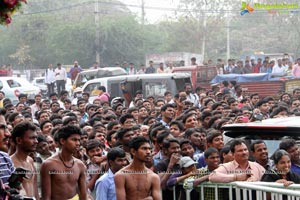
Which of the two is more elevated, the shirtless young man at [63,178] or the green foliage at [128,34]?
the green foliage at [128,34]

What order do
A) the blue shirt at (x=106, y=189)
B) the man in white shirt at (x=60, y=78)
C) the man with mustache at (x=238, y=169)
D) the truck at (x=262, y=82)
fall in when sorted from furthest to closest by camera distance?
the man in white shirt at (x=60, y=78)
the truck at (x=262, y=82)
the man with mustache at (x=238, y=169)
the blue shirt at (x=106, y=189)

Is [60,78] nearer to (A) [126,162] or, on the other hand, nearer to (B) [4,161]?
(A) [126,162]

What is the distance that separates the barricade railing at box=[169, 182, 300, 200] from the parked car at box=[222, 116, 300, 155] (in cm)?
106

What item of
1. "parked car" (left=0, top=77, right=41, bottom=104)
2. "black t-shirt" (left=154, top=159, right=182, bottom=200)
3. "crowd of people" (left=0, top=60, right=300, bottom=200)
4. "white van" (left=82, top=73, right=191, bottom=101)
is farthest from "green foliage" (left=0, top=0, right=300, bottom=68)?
"black t-shirt" (left=154, top=159, right=182, bottom=200)

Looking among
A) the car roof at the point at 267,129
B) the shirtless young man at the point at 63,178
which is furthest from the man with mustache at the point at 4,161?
the car roof at the point at 267,129

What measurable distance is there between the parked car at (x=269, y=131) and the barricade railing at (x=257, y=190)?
1059 mm

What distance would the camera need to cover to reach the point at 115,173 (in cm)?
867

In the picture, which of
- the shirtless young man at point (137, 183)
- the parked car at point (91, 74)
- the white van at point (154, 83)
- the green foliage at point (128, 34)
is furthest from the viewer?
the green foliage at point (128, 34)

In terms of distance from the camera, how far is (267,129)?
32.0 feet

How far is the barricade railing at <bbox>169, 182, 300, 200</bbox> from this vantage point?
319 inches

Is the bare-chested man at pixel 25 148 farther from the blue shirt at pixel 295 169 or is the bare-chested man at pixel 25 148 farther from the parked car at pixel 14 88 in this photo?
the parked car at pixel 14 88

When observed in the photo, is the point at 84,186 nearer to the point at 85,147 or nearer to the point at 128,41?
the point at 85,147

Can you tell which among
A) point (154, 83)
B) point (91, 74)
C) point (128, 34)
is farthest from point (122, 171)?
point (128, 34)

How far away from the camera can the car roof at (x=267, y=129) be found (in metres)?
9.53
